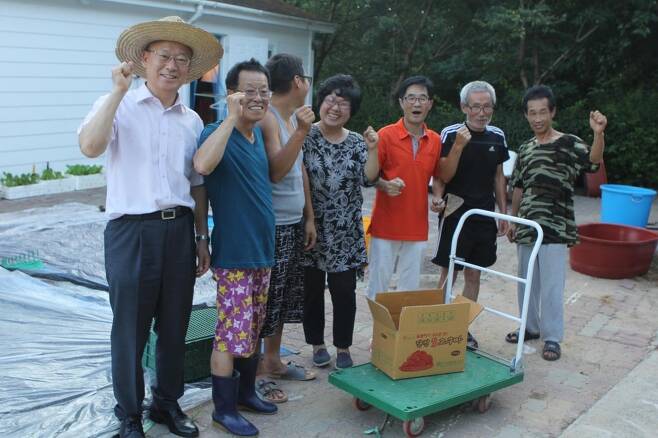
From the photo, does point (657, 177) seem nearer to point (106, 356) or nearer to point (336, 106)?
point (336, 106)

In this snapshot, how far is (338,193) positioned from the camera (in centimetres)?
375

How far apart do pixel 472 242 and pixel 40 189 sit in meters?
6.85

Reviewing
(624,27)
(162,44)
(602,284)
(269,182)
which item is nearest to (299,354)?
(269,182)

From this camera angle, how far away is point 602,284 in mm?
6156

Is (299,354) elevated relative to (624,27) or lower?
lower

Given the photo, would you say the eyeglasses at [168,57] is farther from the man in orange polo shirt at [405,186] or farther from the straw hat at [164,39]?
the man in orange polo shirt at [405,186]

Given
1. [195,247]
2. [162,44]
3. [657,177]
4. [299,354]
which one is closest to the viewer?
[162,44]

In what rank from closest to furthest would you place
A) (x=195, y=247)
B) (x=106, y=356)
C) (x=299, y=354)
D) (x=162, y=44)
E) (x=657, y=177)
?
1. (x=162, y=44)
2. (x=195, y=247)
3. (x=106, y=356)
4. (x=299, y=354)
5. (x=657, y=177)

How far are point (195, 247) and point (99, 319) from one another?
1.64 m

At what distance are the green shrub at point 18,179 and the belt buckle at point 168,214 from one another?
6889mm

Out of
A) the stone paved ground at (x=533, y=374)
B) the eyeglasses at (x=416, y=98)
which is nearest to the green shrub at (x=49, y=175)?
the stone paved ground at (x=533, y=374)

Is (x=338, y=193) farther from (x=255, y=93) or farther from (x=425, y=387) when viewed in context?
(x=425, y=387)

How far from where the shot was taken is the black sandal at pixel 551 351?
4.36 metres

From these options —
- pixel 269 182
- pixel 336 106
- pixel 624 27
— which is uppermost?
pixel 624 27
